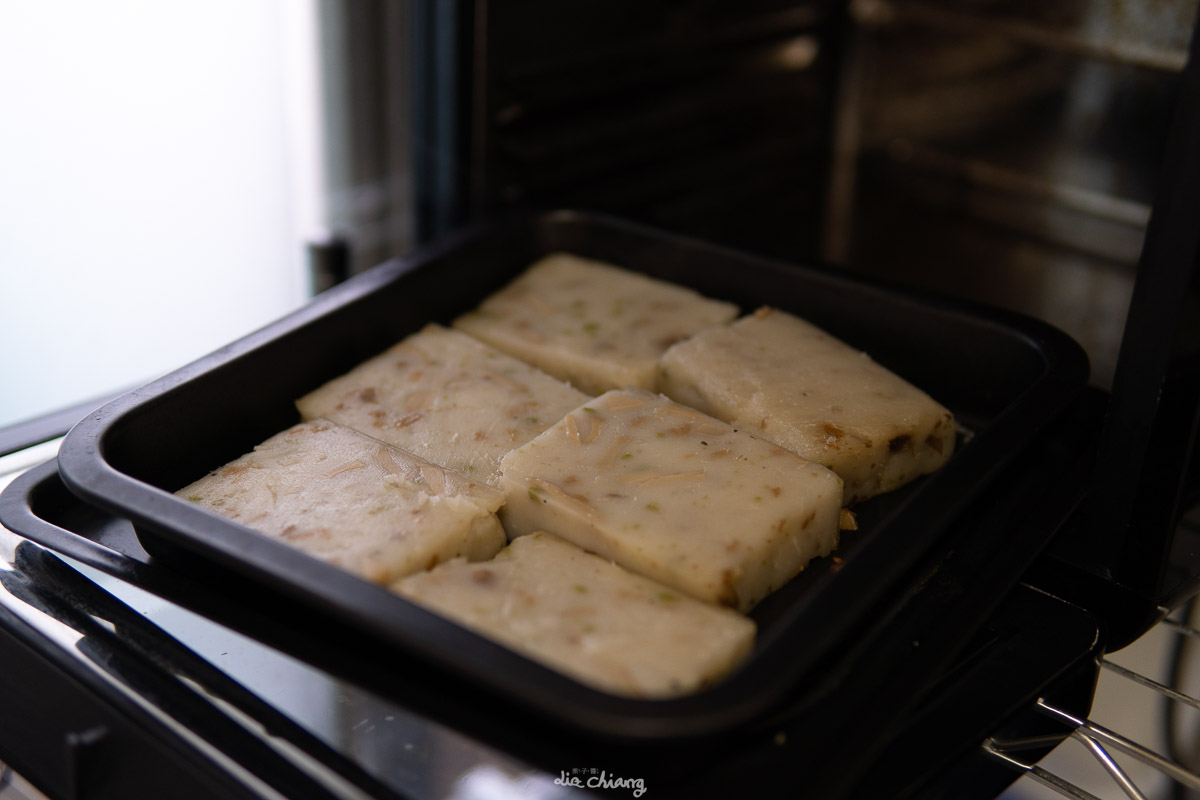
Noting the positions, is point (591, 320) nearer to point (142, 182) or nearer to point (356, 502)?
point (356, 502)

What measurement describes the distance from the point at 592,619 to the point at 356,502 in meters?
0.28

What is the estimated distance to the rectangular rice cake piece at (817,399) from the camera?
3.93 ft

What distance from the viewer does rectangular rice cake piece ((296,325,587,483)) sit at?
3.95 feet

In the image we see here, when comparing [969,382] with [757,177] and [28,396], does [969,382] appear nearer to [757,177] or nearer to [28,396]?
[757,177]

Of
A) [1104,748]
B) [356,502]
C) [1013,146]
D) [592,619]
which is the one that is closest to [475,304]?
[356,502]

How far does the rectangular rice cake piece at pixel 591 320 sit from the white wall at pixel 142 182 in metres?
0.51

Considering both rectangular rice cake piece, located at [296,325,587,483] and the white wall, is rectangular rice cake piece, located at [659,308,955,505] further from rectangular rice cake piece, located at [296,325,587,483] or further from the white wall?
the white wall

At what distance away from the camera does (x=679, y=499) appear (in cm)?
107

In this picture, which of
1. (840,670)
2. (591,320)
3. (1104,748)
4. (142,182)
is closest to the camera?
(840,670)

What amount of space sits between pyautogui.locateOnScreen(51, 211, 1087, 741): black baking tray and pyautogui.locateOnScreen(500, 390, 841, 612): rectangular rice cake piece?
0.06 metres

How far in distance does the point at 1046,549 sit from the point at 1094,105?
→ 3.51ft

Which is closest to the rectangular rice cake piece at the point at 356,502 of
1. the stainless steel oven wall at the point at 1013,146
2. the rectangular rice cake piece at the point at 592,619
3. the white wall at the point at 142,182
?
the rectangular rice cake piece at the point at 592,619

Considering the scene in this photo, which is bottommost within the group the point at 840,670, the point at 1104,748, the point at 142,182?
the point at 1104,748

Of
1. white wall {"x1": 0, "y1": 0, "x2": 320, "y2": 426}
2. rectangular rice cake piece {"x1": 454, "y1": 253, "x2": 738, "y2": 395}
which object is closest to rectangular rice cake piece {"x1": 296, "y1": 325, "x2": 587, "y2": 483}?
rectangular rice cake piece {"x1": 454, "y1": 253, "x2": 738, "y2": 395}
